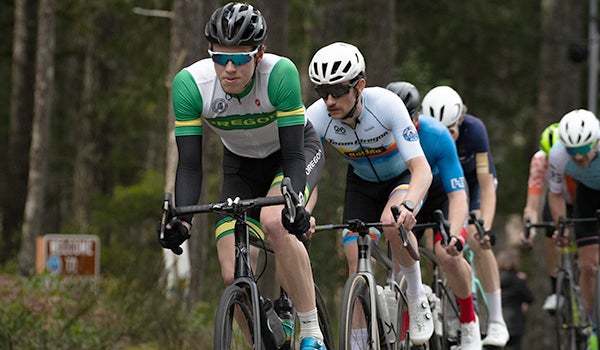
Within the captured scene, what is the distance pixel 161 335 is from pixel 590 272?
4.34 m

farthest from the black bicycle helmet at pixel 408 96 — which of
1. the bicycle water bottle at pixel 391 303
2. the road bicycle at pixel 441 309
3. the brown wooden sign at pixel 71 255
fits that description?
the brown wooden sign at pixel 71 255

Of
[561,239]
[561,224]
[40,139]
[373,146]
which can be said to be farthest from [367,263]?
[40,139]

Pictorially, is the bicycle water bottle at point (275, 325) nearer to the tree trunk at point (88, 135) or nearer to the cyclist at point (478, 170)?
the cyclist at point (478, 170)

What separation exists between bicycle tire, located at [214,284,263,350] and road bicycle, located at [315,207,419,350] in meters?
0.80

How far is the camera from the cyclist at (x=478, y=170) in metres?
9.75

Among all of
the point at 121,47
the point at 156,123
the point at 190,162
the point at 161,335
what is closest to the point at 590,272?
the point at 161,335

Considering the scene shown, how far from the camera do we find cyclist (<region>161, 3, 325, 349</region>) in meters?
6.27

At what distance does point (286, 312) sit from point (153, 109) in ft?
60.4

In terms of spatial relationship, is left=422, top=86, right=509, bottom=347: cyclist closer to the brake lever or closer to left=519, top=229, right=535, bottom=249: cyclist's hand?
left=519, top=229, right=535, bottom=249: cyclist's hand

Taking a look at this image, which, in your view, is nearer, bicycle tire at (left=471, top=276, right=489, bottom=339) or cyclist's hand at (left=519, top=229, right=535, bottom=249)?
bicycle tire at (left=471, top=276, right=489, bottom=339)

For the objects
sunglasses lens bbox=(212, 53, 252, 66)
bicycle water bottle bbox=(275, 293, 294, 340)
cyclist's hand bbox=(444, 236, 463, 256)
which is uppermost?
sunglasses lens bbox=(212, 53, 252, 66)

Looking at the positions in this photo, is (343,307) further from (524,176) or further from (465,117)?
(524,176)

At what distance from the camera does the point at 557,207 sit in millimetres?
11062

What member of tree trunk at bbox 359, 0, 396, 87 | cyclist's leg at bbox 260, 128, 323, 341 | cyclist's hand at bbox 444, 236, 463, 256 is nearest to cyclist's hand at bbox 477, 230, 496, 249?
cyclist's hand at bbox 444, 236, 463, 256
